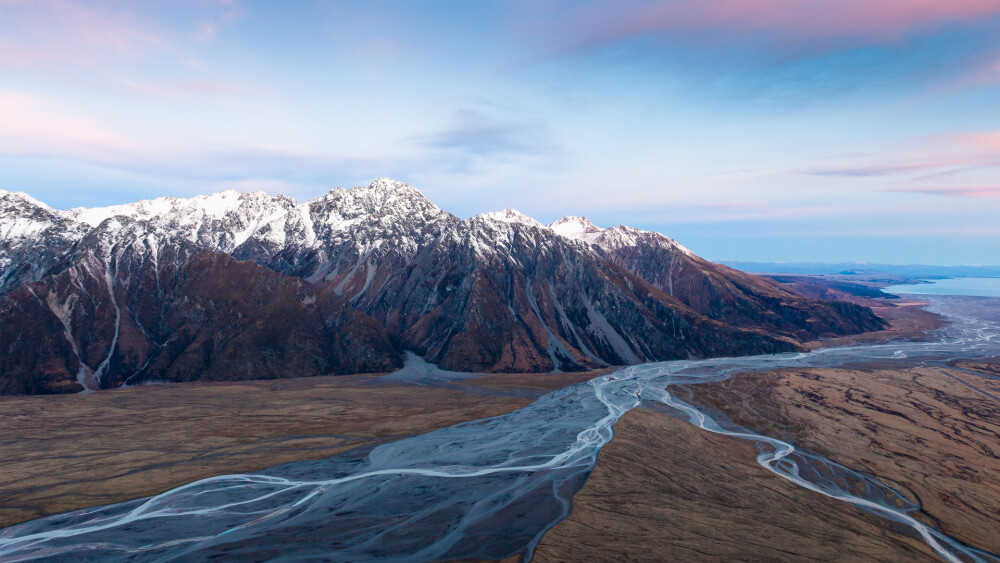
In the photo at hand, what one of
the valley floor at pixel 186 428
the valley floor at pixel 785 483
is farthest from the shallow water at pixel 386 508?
the valley floor at pixel 186 428

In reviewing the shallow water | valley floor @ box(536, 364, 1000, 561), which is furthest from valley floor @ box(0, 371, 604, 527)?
valley floor @ box(536, 364, 1000, 561)

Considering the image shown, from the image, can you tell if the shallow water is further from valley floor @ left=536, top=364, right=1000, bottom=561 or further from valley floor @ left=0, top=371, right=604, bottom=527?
valley floor @ left=0, top=371, right=604, bottom=527

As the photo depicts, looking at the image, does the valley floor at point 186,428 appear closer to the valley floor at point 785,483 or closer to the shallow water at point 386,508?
the shallow water at point 386,508

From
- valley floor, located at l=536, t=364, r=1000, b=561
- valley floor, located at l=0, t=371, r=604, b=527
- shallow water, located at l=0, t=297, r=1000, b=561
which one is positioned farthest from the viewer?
valley floor, located at l=0, t=371, r=604, b=527

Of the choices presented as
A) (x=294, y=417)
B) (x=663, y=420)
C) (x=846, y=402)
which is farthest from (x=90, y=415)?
(x=846, y=402)

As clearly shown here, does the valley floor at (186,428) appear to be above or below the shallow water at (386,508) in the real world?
below

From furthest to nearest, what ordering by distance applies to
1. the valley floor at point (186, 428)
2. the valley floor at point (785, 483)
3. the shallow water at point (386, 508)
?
the valley floor at point (186, 428), the shallow water at point (386, 508), the valley floor at point (785, 483)

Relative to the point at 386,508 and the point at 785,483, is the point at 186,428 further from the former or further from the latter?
the point at 785,483

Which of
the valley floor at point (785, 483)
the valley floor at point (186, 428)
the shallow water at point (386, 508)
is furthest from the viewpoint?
the valley floor at point (186, 428)
